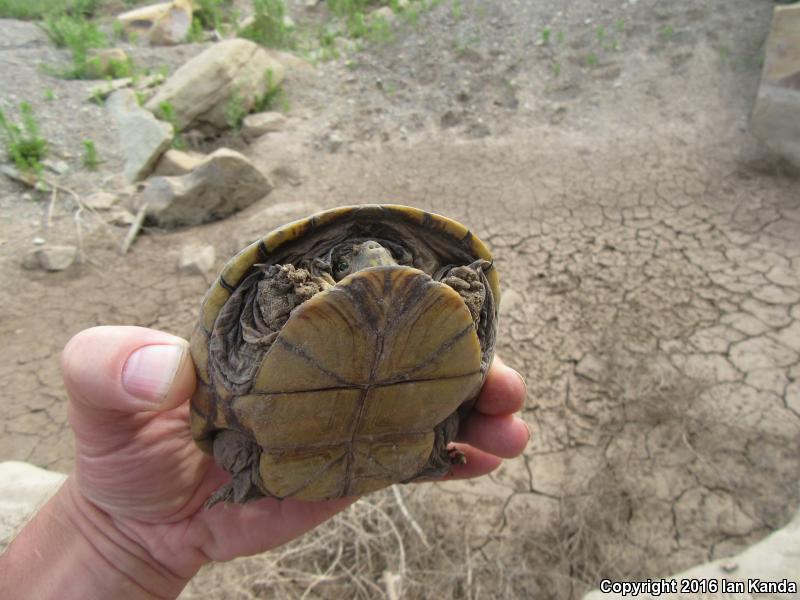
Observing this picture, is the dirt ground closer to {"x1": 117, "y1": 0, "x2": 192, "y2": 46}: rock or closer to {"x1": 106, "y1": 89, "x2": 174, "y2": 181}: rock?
{"x1": 106, "y1": 89, "x2": 174, "y2": 181}: rock

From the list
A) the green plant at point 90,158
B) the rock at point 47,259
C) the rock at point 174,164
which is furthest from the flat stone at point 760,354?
the green plant at point 90,158

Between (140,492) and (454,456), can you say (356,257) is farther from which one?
(140,492)

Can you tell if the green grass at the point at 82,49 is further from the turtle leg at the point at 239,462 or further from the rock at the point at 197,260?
the turtle leg at the point at 239,462

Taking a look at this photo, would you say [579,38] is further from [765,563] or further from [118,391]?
[118,391]

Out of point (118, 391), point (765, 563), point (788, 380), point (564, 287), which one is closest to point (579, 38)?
point (564, 287)

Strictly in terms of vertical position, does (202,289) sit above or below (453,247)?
below

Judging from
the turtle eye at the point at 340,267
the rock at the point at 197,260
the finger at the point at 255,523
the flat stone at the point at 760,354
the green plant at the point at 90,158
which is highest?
the turtle eye at the point at 340,267
